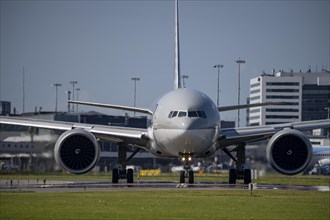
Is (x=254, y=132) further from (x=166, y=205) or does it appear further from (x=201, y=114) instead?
(x=166, y=205)

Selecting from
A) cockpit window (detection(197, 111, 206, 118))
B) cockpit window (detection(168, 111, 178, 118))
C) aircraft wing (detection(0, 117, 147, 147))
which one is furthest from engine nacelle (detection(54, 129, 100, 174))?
cockpit window (detection(197, 111, 206, 118))

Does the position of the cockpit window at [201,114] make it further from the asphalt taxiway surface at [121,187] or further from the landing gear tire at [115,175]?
the landing gear tire at [115,175]

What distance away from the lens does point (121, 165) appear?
168 ft

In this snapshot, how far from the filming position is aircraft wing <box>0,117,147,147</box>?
49656 millimetres

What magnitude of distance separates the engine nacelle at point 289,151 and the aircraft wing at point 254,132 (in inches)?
95.7

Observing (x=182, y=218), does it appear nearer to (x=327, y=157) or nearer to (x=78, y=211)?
(x=78, y=211)

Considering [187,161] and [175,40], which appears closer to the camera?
[187,161]

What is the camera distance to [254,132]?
4994 centimetres

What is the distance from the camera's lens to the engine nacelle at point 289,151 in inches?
1842

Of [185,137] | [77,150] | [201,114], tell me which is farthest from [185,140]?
[77,150]

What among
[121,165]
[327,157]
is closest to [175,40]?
[121,165]

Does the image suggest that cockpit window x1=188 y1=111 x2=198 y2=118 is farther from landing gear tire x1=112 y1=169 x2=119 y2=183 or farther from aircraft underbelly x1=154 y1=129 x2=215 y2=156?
landing gear tire x1=112 y1=169 x2=119 y2=183

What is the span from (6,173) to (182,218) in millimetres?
40971

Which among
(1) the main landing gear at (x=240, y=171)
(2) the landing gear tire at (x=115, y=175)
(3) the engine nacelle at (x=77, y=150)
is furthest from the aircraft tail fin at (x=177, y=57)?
(3) the engine nacelle at (x=77, y=150)
